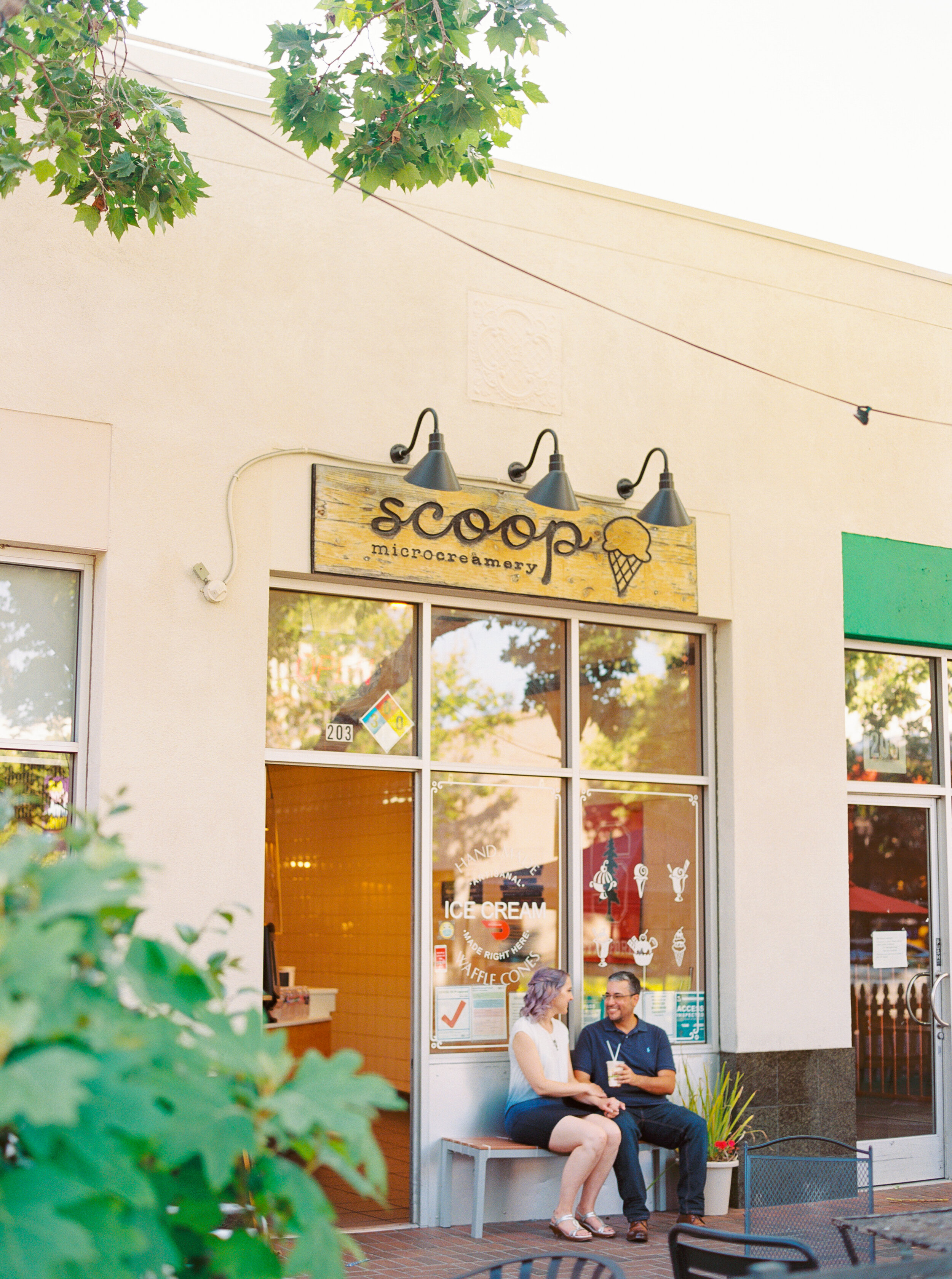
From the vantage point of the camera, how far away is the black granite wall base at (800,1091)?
7582 mm

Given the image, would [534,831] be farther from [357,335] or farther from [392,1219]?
[357,335]

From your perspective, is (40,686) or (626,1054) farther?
(626,1054)

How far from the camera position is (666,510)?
731 cm

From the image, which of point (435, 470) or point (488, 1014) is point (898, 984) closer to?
point (488, 1014)

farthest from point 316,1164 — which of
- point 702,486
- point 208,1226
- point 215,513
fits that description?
point 702,486

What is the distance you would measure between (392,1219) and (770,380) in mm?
5152

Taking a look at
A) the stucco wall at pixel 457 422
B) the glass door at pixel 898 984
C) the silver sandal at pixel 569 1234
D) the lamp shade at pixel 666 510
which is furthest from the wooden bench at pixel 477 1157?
the lamp shade at pixel 666 510

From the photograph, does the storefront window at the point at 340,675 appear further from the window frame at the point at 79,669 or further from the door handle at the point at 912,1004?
the door handle at the point at 912,1004

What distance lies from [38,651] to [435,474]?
2020 millimetres

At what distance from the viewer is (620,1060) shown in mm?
7102

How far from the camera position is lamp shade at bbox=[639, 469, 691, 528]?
7.30m

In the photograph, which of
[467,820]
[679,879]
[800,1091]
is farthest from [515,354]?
[800,1091]

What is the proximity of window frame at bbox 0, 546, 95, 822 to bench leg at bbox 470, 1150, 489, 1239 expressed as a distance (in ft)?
8.09

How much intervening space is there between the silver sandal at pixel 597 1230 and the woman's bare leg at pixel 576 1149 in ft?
0.29
